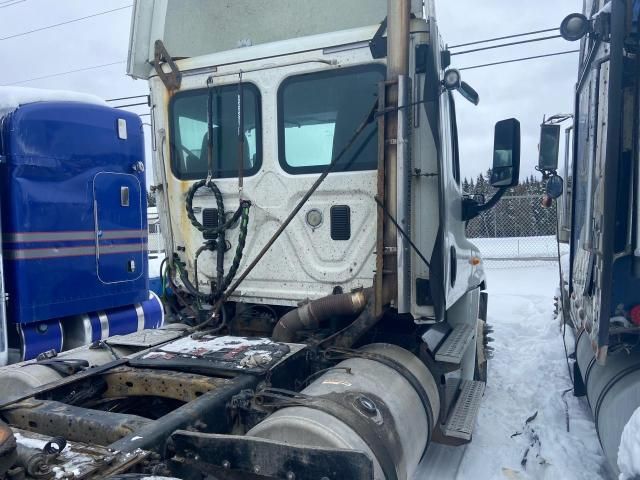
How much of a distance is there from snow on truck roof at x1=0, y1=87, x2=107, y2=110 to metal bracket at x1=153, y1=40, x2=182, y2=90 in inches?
67.3

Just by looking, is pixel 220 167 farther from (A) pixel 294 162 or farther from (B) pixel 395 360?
(B) pixel 395 360

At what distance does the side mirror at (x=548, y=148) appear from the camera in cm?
497

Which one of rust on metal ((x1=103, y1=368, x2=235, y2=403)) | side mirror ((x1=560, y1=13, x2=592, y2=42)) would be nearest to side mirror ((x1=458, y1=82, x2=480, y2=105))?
side mirror ((x1=560, y1=13, x2=592, y2=42))

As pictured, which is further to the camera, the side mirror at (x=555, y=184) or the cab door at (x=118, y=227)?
the cab door at (x=118, y=227)

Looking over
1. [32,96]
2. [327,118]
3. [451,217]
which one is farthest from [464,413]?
[32,96]

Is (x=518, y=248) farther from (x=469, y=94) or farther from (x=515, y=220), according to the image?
(x=469, y=94)

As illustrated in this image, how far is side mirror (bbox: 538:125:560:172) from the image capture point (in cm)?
497

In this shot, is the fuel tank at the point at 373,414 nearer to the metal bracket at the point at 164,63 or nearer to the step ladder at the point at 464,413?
the step ladder at the point at 464,413

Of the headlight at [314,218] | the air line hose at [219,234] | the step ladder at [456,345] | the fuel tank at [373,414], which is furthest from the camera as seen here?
the air line hose at [219,234]

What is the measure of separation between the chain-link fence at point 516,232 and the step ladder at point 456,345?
11760mm

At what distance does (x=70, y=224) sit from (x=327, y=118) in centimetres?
301

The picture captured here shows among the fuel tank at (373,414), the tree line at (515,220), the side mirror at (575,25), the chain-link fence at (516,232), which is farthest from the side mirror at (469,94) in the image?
the tree line at (515,220)

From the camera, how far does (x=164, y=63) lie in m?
4.21

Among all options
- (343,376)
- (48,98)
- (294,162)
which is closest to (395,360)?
(343,376)
